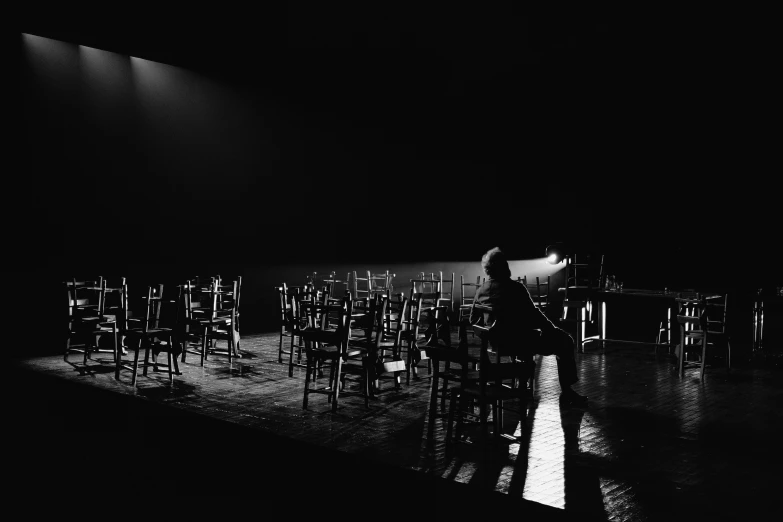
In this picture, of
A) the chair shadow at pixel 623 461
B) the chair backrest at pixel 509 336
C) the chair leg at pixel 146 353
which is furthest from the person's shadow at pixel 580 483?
the chair leg at pixel 146 353

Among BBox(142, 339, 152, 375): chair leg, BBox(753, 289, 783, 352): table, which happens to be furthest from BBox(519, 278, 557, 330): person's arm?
BBox(753, 289, 783, 352): table

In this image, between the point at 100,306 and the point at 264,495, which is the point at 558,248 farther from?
the point at 264,495

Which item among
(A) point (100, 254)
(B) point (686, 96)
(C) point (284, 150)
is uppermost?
(B) point (686, 96)

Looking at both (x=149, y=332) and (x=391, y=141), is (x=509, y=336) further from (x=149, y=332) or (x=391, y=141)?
(x=391, y=141)

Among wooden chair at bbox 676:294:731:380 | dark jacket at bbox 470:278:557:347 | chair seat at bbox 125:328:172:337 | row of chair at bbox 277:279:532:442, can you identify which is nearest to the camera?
row of chair at bbox 277:279:532:442

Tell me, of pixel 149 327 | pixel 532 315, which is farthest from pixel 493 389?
pixel 149 327

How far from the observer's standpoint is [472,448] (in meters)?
4.43

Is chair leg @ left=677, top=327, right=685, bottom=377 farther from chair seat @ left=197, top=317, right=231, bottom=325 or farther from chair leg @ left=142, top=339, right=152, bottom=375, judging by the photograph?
chair leg @ left=142, top=339, right=152, bottom=375

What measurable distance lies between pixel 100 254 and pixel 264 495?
22.4 ft

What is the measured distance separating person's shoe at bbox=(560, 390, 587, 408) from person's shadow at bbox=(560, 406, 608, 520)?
2.67 ft

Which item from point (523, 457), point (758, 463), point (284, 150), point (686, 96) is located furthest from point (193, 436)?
point (686, 96)

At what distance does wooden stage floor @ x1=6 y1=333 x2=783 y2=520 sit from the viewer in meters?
3.54

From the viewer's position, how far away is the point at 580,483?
373cm

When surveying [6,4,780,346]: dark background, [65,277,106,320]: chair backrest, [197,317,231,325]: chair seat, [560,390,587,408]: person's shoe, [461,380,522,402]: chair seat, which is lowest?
[560,390,587,408]: person's shoe
